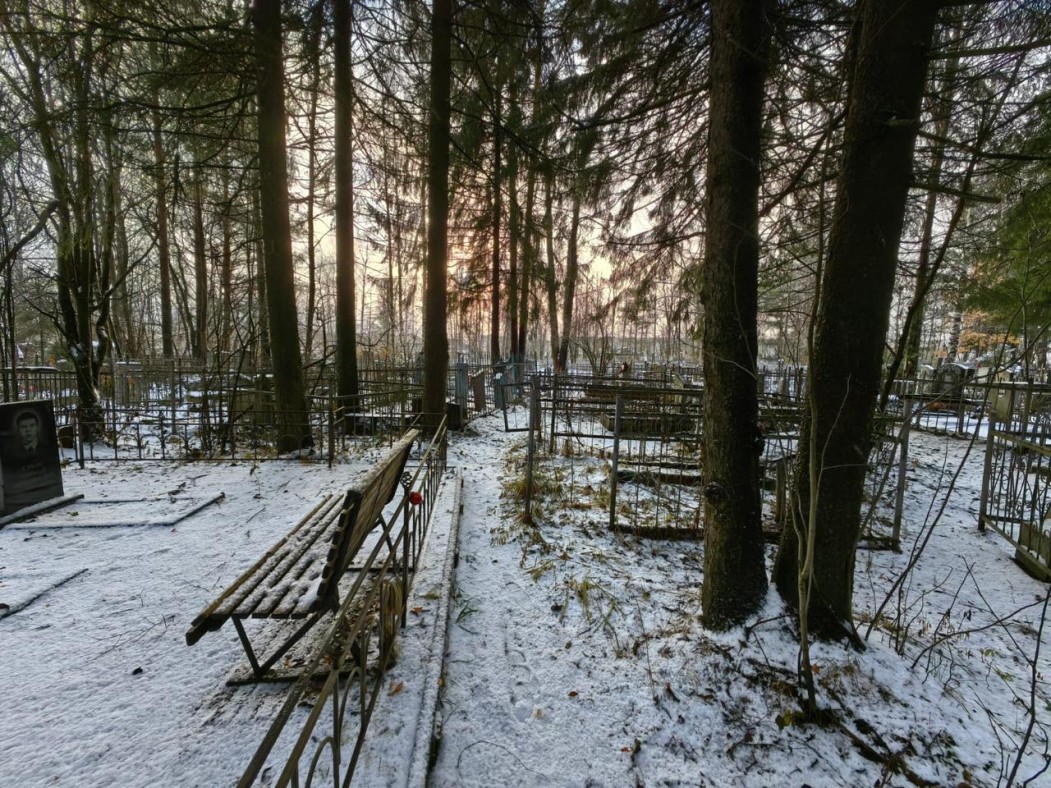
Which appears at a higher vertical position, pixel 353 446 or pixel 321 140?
pixel 321 140

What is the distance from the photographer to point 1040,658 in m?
3.07

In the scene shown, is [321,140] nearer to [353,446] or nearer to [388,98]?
[388,98]

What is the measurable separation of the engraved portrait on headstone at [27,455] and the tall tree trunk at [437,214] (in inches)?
183

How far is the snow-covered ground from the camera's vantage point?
215cm

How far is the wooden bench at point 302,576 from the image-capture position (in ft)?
6.41

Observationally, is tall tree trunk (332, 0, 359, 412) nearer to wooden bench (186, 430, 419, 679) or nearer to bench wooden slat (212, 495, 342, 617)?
bench wooden slat (212, 495, 342, 617)

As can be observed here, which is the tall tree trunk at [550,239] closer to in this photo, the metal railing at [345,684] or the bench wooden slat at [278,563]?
the bench wooden slat at [278,563]

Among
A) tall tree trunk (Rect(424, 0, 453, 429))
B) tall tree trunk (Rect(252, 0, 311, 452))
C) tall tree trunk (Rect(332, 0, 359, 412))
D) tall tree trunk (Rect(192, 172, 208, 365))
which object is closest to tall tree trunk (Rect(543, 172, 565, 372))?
tall tree trunk (Rect(424, 0, 453, 429))

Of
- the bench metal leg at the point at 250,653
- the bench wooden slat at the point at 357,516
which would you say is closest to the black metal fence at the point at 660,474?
the bench wooden slat at the point at 357,516

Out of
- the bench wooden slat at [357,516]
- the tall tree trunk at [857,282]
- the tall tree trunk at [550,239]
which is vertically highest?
the tall tree trunk at [550,239]

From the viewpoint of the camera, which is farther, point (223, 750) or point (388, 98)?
point (388, 98)

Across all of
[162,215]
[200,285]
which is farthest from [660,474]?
[200,285]

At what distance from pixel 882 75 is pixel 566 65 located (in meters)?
4.38

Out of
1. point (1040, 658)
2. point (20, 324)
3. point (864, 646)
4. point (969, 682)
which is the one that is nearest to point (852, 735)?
point (864, 646)
